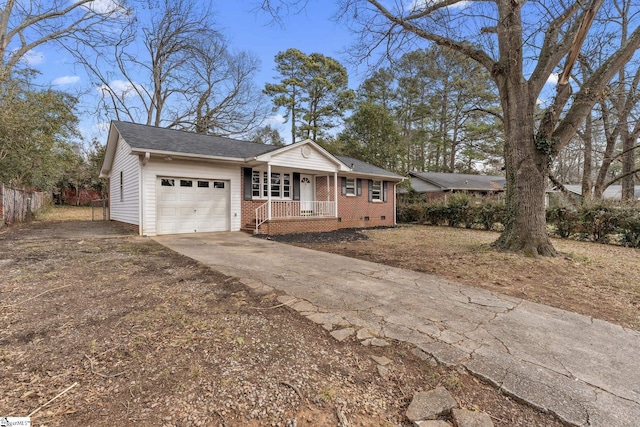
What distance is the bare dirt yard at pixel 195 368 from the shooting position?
65.1 inches

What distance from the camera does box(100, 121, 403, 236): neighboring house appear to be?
371 inches

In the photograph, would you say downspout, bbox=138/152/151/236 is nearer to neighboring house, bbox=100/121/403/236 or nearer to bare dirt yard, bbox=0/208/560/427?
neighboring house, bbox=100/121/403/236

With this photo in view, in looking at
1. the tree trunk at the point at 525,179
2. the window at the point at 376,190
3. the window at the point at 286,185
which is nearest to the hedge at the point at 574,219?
the window at the point at 376,190

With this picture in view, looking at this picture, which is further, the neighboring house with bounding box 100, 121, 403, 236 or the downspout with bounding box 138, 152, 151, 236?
the neighboring house with bounding box 100, 121, 403, 236

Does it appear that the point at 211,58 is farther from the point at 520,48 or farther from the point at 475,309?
the point at 475,309

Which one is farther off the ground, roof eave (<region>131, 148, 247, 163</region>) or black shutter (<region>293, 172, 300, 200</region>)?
roof eave (<region>131, 148, 247, 163</region>)

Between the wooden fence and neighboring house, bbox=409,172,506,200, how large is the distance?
2262 centimetres

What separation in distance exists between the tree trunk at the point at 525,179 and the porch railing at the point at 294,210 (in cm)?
770

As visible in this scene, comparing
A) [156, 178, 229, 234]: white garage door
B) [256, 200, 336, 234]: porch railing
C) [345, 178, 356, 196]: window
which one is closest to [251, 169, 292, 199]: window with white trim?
[256, 200, 336, 234]: porch railing

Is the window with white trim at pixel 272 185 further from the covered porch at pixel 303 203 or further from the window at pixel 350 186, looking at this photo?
the window at pixel 350 186

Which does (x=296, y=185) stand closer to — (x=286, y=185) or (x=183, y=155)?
(x=286, y=185)

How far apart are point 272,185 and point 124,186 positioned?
5.82m

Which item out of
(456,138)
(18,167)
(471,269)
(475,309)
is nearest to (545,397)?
(475,309)

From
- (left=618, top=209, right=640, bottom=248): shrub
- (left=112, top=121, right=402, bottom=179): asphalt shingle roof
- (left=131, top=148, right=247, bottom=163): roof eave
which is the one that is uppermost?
(left=112, top=121, right=402, bottom=179): asphalt shingle roof
